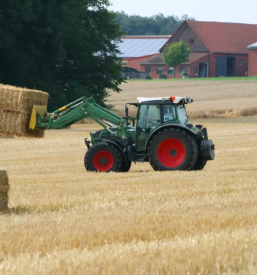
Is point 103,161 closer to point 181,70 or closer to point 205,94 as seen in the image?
point 205,94

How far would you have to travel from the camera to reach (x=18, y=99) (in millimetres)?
14953

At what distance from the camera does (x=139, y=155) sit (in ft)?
51.1

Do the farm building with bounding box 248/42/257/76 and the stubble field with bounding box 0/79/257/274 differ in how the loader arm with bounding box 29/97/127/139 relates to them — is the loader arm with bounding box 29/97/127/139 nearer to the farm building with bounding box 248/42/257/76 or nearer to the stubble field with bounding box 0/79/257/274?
the stubble field with bounding box 0/79/257/274

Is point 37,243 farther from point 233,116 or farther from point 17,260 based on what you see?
point 233,116

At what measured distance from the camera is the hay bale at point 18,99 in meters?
14.2

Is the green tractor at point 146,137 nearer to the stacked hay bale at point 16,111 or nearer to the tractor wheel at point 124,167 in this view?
the tractor wheel at point 124,167

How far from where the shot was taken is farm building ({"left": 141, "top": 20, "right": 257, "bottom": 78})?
4109 inches

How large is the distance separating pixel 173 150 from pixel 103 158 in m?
1.60

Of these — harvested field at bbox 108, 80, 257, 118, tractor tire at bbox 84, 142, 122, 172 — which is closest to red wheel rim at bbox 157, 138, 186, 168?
tractor tire at bbox 84, 142, 122, 172

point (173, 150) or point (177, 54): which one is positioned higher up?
point (177, 54)

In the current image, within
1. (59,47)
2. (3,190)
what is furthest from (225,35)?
(3,190)

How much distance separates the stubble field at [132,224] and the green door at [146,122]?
Answer: 1.06 m

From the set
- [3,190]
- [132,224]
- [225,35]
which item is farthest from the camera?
[225,35]

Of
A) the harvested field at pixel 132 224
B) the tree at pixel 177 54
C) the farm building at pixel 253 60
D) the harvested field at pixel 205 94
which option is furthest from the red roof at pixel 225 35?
the harvested field at pixel 132 224
